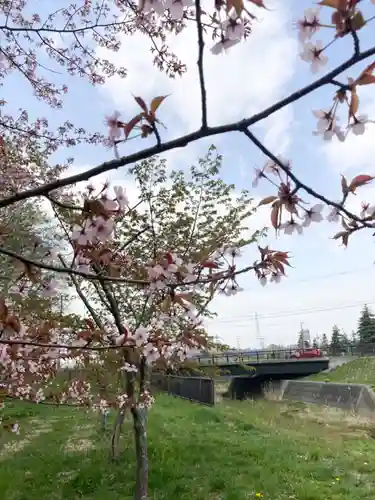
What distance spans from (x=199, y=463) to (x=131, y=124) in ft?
23.9

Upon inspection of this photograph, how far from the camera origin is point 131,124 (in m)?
1.01

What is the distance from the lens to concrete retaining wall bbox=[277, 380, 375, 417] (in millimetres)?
15289

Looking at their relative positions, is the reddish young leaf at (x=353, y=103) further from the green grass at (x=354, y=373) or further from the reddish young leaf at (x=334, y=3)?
the green grass at (x=354, y=373)

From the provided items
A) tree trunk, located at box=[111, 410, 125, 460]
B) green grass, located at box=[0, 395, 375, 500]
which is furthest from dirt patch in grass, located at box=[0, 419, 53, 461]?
tree trunk, located at box=[111, 410, 125, 460]

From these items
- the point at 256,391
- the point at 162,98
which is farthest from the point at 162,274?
the point at 256,391

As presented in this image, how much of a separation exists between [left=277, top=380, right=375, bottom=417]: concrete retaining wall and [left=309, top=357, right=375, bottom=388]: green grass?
1.89 metres

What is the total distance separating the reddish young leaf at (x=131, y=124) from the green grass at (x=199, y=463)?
569 centimetres

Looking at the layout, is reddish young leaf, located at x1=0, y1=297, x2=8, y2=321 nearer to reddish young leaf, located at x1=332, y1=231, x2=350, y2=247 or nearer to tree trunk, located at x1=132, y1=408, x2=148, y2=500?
reddish young leaf, located at x1=332, y1=231, x2=350, y2=247

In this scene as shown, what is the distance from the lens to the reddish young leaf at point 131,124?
1.00 m

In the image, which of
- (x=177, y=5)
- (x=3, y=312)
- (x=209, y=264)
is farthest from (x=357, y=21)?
(x=3, y=312)

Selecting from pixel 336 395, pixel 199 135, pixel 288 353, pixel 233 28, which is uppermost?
pixel 233 28

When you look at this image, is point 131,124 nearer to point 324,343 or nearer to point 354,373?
point 354,373

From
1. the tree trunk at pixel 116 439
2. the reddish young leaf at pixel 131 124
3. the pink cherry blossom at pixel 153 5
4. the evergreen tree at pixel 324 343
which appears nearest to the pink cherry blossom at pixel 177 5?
the pink cherry blossom at pixel 153 5

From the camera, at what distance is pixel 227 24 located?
1027mm
